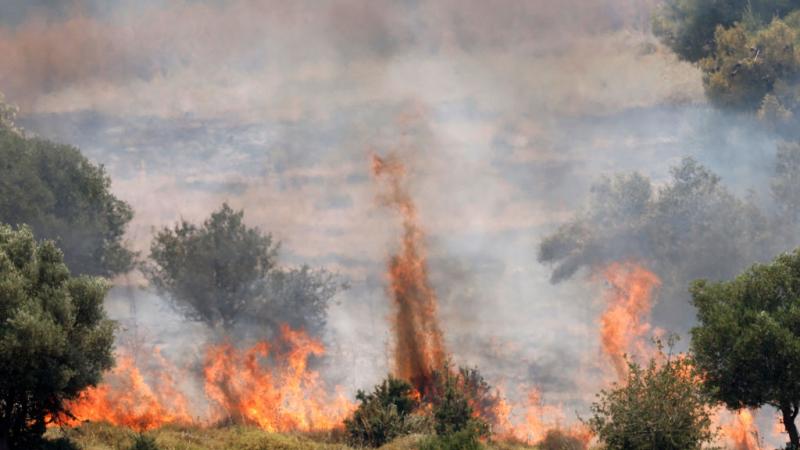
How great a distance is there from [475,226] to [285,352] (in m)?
31.0

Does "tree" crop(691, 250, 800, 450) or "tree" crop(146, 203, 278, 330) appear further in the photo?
"tree" crop(146, 203, 278, 330)

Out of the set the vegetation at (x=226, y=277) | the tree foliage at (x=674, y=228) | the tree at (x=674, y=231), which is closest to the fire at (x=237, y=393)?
the vegetation at (x=226, y=277)

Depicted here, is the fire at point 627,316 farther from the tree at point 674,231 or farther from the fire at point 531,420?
the fire at point 531,420

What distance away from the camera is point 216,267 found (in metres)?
79.0

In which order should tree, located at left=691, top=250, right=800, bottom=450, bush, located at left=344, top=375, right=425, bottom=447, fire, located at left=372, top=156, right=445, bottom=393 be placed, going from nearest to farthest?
tree, located at left=691, top=250, right=800, bottom=450 < bush, located at left=344, top=375, right=425, bottom=447 < fire, located at left=372, top=156, right=445, bottom=393

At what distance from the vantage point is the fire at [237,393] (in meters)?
61.7

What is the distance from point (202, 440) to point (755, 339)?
25936 millimetres

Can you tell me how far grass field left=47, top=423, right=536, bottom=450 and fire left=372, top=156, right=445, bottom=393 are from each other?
53.6ft

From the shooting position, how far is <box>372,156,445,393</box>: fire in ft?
227

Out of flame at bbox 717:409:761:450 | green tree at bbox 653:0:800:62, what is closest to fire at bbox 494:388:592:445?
flame at bbox 717:409:761:450

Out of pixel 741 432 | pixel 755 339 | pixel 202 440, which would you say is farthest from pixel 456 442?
pixel 741 432

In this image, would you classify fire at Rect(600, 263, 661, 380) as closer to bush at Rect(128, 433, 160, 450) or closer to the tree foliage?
the tree foliage

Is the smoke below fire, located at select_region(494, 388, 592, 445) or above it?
above

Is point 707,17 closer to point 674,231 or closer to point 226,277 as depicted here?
point 674,231
